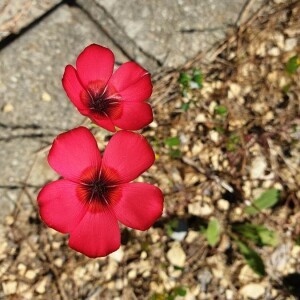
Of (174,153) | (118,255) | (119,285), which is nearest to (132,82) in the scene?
(174,153)

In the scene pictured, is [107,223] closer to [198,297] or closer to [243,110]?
[198,297]

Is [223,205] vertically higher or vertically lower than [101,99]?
lower

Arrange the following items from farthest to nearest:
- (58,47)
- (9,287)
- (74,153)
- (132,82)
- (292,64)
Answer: (292,64) < (58,47) < (9,287) < (132,82) < (74,153)

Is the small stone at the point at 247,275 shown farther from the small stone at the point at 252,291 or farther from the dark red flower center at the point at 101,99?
the dark red flower center at the point at 101,99

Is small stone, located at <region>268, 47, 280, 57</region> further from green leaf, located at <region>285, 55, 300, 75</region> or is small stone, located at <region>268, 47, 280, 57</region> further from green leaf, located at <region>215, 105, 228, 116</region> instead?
green leaf, located at <region>215, 105, 228, 116</region>

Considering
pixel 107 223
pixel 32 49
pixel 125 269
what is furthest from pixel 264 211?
pixel 32 49

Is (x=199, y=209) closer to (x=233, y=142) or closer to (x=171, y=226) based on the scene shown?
(x=171, y=226)

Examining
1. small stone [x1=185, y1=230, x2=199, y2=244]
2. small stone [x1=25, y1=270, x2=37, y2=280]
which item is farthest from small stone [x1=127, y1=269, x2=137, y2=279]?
small stone [x1=25, y1=270, x2=37, y2=280]
